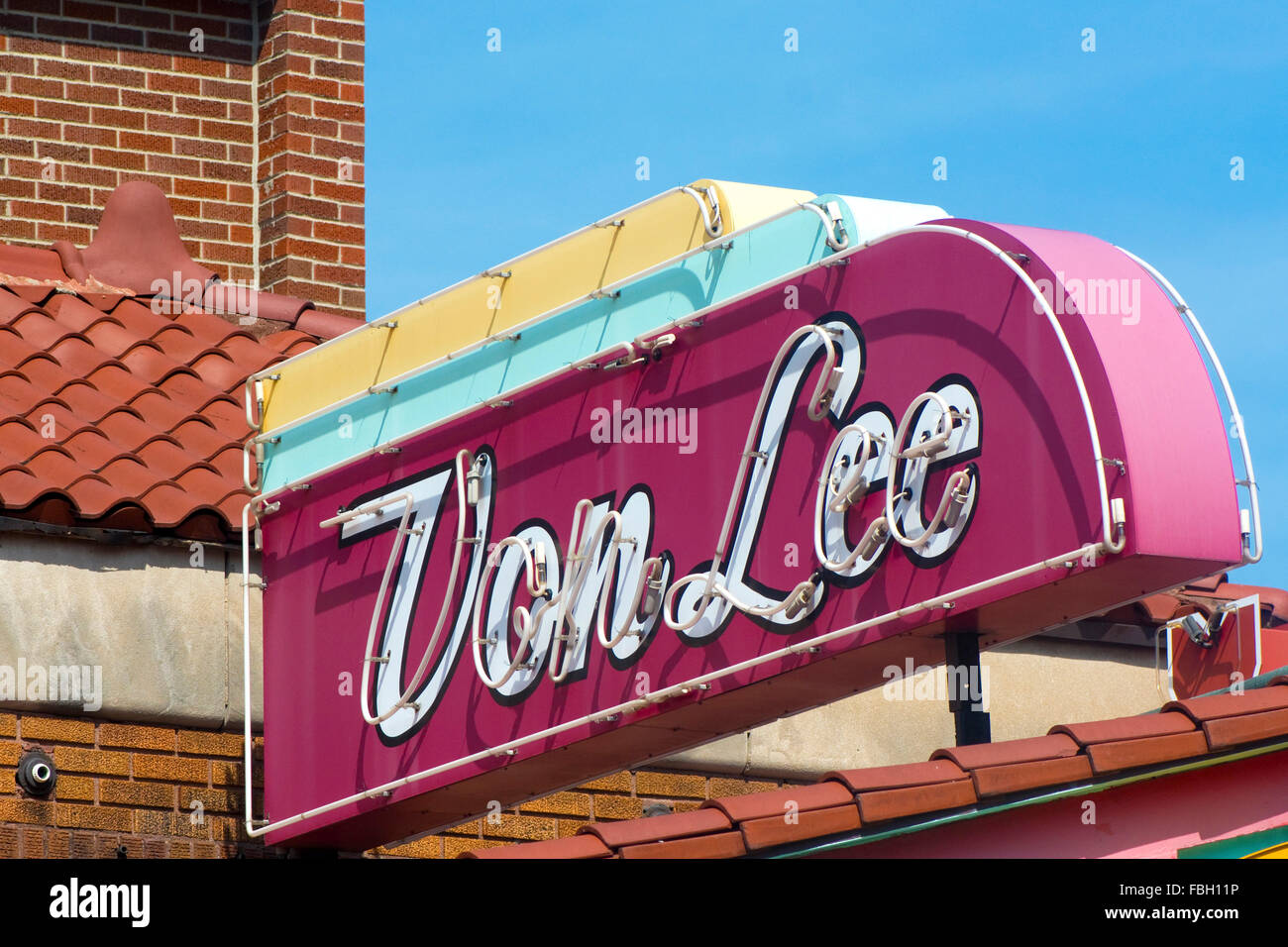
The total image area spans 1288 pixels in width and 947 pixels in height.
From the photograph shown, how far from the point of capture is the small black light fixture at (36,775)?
896 centimetres

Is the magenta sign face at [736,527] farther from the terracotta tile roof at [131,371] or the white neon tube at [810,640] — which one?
the terracotta tile roof at [131,371]

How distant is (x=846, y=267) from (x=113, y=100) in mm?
6737

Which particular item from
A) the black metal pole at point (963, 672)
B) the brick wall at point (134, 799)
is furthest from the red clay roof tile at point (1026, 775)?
the brick wall at point (134, 799)

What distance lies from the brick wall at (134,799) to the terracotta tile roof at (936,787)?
306cm

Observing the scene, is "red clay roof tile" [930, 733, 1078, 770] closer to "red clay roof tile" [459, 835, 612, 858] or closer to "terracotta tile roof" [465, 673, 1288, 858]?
"terracotta tile roof" [465, 673, 1288, 858]

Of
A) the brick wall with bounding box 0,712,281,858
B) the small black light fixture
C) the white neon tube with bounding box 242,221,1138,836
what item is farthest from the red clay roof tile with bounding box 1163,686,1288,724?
the small black light fixture

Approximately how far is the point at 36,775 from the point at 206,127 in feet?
16.5

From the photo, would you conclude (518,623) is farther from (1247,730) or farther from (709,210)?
(1247,730)

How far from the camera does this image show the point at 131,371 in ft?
34.8

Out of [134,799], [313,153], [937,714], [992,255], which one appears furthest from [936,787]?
[313,153]

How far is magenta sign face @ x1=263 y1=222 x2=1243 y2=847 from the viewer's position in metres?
6.40

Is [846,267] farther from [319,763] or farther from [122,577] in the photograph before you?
[122,577]

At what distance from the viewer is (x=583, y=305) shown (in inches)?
319
